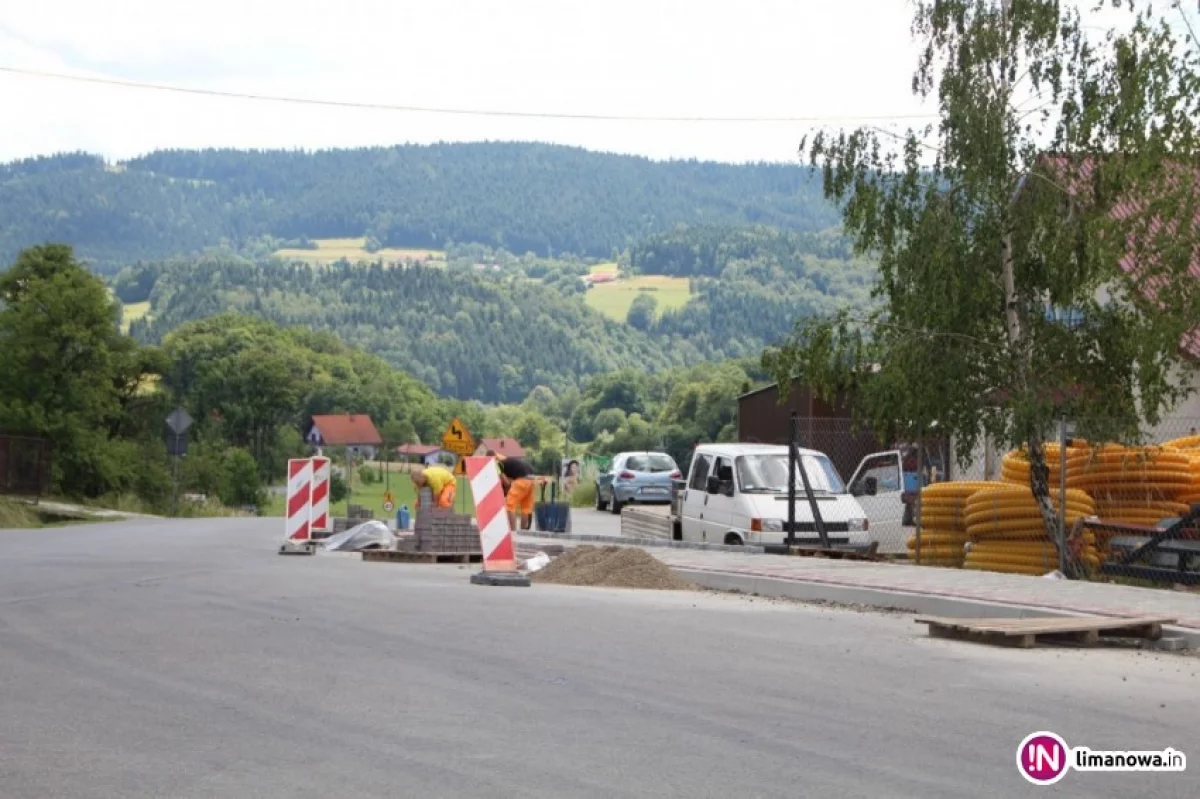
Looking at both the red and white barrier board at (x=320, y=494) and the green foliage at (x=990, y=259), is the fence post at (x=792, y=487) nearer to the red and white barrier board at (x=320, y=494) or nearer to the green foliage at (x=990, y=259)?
the green foliage at (x=990, y=259)

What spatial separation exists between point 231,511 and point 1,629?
61.5 metres

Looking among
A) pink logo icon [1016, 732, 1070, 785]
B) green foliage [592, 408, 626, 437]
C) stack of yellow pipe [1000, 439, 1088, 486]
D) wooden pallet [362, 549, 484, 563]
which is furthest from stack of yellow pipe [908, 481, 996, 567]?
green foliage [592, 408, 626, 437]

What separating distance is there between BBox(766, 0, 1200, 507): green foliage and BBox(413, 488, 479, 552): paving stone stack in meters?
4.63

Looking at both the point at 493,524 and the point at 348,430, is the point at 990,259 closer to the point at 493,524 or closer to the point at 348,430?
the point at 493,524

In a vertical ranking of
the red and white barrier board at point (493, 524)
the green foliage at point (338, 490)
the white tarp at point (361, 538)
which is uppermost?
the red and white barrier board at point (493, 524)

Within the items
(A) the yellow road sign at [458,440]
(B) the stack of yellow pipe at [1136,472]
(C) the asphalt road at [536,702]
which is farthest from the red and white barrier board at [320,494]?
(C) the asphalt road at [536,702]

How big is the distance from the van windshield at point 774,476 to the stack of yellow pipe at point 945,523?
2.25m

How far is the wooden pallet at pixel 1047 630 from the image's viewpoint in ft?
42.0

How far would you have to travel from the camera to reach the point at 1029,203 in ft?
74.7

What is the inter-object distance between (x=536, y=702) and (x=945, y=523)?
15211 mm

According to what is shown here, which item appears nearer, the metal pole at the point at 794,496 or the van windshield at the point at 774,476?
the metal pole at the point at 794,496

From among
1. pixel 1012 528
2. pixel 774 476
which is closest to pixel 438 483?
pixel 774 476

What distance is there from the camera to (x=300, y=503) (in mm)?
26797

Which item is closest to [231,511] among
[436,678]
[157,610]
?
[157,610]
